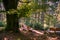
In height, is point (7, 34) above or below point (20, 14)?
below

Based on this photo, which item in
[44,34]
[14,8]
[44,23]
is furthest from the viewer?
[44,23]

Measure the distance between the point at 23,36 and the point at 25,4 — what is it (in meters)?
0.93

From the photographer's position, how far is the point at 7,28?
507cm

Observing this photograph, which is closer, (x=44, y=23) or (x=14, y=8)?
(x=14, y=8)

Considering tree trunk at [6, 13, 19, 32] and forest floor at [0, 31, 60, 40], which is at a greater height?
tree trunk at [6, 13, 19, 32]

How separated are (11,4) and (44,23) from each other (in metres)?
2.20

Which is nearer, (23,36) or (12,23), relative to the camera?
(23,36)

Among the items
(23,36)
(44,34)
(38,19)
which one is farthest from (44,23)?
(23,36)

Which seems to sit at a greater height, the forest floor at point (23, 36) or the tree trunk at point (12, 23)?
the tree trunk at point (12, 23)

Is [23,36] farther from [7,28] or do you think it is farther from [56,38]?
[56,38]

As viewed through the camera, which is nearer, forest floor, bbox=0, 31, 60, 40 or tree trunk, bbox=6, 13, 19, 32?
forest floor, bbox=0, 31, 60, 40

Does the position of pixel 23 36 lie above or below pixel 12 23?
below

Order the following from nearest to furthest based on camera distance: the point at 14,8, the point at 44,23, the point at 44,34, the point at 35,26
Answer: the point at 14,8
the point at 44,34
the point at 35,26
the point at 44,23

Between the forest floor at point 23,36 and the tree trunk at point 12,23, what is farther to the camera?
the tree trunk at point 12,23
